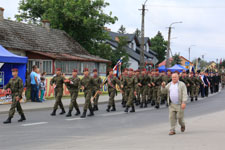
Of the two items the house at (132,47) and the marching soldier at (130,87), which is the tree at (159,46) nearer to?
the house at (132,47)

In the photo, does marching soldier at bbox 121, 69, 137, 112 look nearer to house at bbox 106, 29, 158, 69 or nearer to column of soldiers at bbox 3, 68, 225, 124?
column of soldiers at bbox 3, 68, 225, 124

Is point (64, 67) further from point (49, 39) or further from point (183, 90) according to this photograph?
point (183, 90)

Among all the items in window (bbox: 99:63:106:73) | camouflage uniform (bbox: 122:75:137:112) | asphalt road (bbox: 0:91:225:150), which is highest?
window (bbox: 99:63:106:73)

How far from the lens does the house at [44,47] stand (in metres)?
28.8

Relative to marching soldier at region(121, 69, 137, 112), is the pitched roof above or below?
above

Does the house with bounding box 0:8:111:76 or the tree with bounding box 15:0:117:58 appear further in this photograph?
the tree with bounding box 15:0:117:58

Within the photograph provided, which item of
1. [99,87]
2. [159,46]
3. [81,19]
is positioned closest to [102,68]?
[81,19]

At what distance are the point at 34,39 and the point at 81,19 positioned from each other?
902cm

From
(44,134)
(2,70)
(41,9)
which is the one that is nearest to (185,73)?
(2,70)

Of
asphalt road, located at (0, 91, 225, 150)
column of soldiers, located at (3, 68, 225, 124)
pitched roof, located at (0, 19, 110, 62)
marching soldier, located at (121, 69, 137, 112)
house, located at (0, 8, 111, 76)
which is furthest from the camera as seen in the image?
house, located at (0, 8, 111, 76)

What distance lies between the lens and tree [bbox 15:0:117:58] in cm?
3938

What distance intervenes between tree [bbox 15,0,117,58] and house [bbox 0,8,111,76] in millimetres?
2937

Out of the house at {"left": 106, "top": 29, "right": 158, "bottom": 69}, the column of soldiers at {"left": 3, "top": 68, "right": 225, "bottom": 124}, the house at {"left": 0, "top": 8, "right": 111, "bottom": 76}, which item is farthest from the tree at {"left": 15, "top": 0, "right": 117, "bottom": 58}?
the house at {"left": 106, "top": 29, "right": 158, "bottom": 69}

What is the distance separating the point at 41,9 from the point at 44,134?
1484 inches
